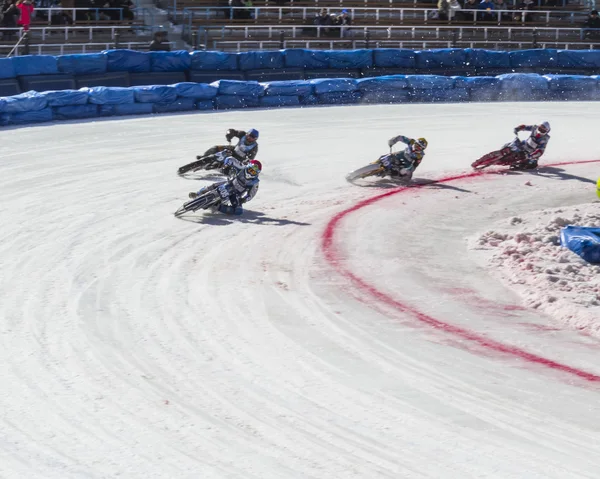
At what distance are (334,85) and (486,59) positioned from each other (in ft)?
21.0

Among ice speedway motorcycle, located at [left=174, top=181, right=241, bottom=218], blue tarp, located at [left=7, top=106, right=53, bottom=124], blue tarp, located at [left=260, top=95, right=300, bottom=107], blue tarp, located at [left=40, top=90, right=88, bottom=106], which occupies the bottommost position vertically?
ice speedway motorcycle, located at [left=174, top=181, right=241, bottom=218]

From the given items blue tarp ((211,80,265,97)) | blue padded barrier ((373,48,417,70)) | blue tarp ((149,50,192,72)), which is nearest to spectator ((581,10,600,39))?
blue padded barrier ((373,48,417,70))

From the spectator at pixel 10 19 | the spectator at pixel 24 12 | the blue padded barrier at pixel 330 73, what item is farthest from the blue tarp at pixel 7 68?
the blue padded barrier at pixel 330 73

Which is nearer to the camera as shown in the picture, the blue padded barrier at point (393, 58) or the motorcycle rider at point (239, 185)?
the motorcycle rider at point (239, 185)

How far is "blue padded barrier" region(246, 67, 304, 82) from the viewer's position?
26.6 m

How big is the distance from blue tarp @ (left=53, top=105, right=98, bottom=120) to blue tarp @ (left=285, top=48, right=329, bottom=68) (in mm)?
6980

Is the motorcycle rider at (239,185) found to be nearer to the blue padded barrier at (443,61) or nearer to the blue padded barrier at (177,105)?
the blue padded barrier at (177,105)

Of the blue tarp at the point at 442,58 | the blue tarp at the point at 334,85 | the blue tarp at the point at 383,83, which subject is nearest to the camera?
the blue tarp at the point at 334,85

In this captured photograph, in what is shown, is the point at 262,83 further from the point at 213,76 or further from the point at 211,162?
the point at 211,162

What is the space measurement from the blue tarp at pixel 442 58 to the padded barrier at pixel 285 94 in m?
1.98

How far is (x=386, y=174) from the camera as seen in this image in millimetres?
16516

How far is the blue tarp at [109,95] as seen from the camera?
22219 millimetres

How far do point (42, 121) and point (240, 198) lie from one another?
9.53 metres

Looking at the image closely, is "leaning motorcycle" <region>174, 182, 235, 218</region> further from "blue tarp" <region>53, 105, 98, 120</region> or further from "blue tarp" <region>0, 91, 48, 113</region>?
"blue tarp" <region>53, 105, 98, 120</region>
